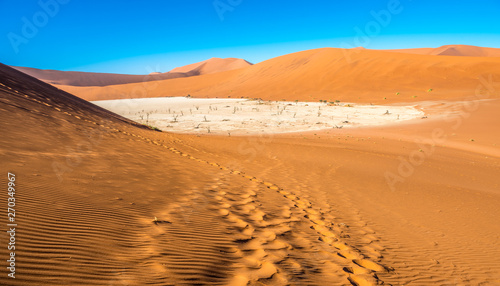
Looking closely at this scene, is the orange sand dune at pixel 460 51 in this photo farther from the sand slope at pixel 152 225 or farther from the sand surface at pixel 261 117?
the sand slope at pixel 152 225

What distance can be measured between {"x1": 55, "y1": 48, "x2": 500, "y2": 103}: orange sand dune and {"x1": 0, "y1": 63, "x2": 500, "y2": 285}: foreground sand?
26531mm

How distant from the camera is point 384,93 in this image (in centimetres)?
3581

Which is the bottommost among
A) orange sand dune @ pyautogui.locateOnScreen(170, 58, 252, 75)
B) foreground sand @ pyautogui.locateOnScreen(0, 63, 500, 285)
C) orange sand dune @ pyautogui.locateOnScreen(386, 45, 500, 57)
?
foreground sand @ pyautogui.locateOnScreen(0, 63, 500, 285)

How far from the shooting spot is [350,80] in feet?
137

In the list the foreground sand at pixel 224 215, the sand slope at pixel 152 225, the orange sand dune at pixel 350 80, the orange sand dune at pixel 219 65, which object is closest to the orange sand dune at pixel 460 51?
the orange sand dune at pixel 219 65

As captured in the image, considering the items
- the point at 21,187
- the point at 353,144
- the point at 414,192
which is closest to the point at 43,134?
the point at 21,187

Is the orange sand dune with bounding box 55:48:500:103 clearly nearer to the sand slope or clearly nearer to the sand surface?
the sand surface

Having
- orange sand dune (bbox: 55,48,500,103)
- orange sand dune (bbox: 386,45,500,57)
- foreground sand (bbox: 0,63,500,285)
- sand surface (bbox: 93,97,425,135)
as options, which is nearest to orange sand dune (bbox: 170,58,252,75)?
orange sand dune (bbox: 386,45,500,57)

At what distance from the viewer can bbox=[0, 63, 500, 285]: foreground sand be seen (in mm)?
3127

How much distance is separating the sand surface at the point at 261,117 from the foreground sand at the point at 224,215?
940 centimetres

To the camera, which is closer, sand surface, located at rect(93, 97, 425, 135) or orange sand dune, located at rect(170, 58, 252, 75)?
sand surface, located at rect(93, 97, 425, 135)

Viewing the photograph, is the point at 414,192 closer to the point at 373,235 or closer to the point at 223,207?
the point at 373,235

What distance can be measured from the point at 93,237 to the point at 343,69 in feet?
153

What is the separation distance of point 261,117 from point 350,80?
75.5 feet
